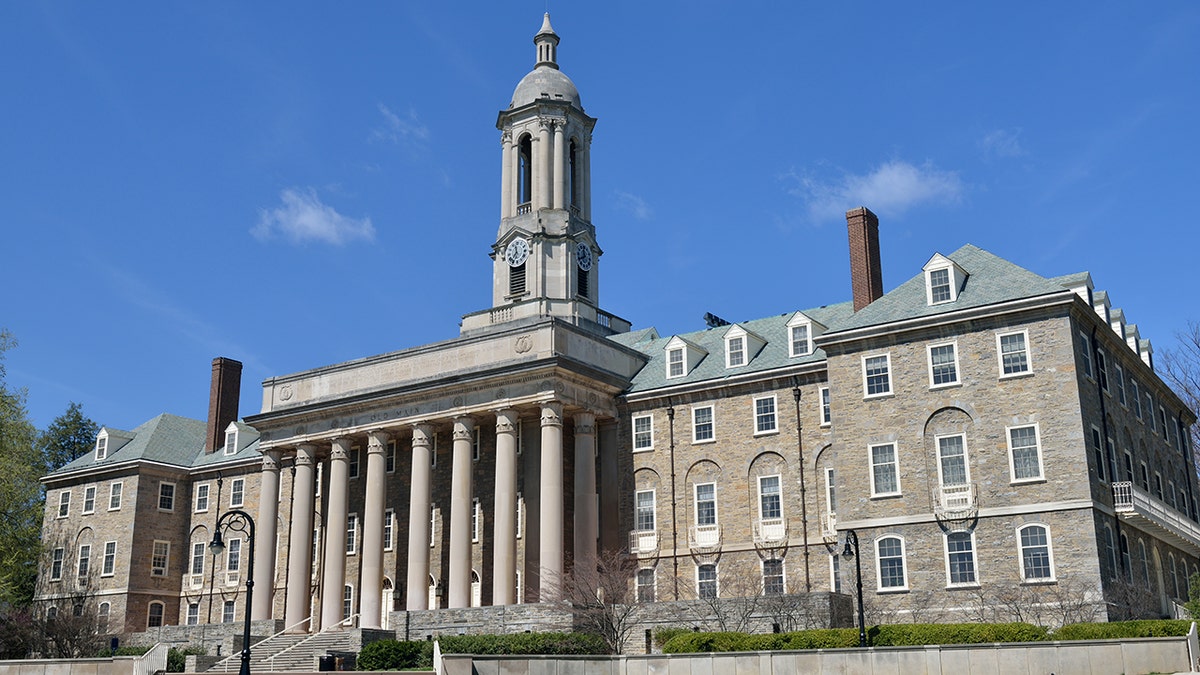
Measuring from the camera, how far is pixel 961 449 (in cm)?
4278

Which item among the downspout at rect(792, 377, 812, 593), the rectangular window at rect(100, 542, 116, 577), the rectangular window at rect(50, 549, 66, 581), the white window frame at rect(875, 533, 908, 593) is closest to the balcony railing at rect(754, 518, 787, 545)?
the downspout at rect(792, 377, 812, 593)

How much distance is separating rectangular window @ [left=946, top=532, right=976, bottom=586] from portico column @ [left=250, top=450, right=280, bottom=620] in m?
31.9

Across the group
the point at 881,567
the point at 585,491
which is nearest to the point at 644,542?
the point at 585,491

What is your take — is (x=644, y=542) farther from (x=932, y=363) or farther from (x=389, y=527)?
(x=932, y=363)

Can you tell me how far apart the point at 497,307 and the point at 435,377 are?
8.50 meters

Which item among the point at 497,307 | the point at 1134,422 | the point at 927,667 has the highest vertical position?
the point at 497,307

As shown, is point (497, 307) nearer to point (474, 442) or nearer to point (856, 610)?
point (474, 442)

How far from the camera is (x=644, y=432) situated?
2128 inches

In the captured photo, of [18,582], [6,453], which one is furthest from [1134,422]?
[18,582]

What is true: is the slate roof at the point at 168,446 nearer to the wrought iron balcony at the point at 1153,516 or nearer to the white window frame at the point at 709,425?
the white window frame at the point at 709,425

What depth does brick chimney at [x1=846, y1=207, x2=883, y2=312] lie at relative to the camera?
2002 inches

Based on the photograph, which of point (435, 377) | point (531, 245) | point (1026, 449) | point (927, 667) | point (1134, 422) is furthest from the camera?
point (531, 245)

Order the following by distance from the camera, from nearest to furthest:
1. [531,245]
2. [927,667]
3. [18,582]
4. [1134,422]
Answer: [927,667], [1134,422], [531,245], [18,582]

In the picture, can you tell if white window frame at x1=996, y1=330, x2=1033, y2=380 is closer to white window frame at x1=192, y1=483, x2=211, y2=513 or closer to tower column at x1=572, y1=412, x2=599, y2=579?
tower column at x1=572, y1=412, x2=599, y2=579
